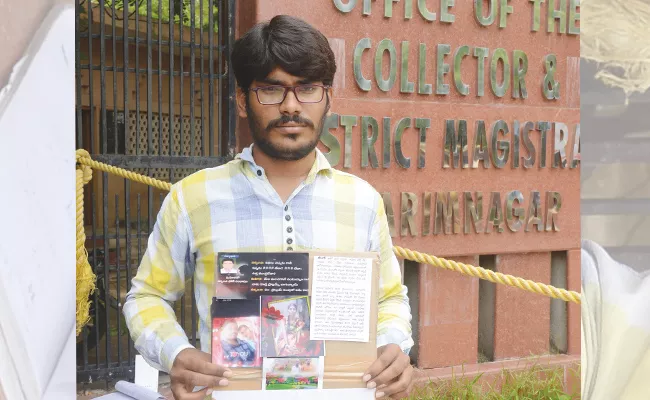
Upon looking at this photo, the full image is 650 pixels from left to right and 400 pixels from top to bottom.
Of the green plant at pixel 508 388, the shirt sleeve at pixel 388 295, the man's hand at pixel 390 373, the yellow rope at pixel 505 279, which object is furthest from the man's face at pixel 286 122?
the green plant at pixel 508 388

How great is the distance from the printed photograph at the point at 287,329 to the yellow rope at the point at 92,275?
142 cm

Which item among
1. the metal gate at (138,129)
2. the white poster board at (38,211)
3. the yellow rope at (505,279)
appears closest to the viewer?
the white poster board at (38,211)

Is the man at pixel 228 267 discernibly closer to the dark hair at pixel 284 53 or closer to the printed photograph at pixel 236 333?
the printed photograph at pixel 236 333

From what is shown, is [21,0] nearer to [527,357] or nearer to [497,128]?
[497,128]

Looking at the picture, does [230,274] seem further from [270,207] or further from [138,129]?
[138,129]

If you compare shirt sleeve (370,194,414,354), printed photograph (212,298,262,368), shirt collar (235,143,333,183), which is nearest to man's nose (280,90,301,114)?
shirt collar (235,143,333,183)

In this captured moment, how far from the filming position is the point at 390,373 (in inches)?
64.9

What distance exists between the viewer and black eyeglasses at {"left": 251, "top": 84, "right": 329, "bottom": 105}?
5.66 feet

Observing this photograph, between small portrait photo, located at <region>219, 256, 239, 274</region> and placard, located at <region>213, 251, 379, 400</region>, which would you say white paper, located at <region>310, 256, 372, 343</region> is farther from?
small portrait photo, located at <region>219, 256, 239, 274</region>

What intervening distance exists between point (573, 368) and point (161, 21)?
323 cm

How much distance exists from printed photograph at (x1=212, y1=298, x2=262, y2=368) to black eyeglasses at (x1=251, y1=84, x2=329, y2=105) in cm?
46

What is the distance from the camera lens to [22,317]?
137 cm

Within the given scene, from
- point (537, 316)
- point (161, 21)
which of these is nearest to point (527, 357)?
point (537, 316)

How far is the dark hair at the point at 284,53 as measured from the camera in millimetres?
1709
